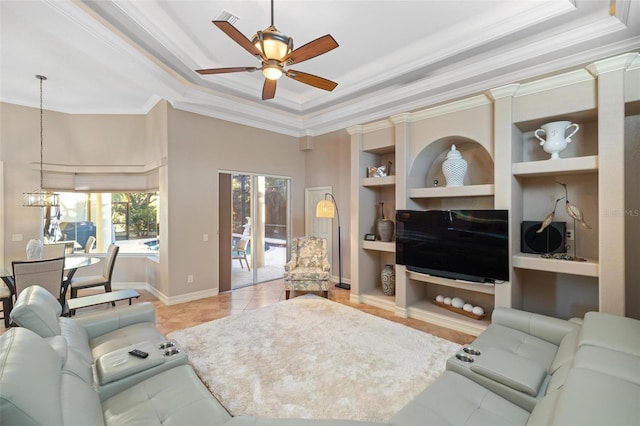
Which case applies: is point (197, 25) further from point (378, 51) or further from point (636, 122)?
point (636, 122)

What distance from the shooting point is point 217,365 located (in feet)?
8.84

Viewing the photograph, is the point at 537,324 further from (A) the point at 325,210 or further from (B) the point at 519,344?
(A) the point at 325,210

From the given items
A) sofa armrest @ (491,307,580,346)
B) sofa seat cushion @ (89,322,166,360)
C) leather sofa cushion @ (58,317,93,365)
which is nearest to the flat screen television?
sofa armrest @ (491,307,580,346)

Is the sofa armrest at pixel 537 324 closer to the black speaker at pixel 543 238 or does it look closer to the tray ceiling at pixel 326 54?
the black speaker at pixel 543 238

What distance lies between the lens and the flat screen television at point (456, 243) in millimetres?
3281

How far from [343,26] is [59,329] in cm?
385

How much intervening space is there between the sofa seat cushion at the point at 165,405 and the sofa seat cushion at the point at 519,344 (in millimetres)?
1989

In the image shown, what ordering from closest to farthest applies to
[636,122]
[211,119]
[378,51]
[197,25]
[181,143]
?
1. [636,122]
2. [197,25]
3. [378,51]
4. [181,143]
5. [211,119]

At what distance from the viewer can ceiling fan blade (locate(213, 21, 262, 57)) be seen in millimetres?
2039

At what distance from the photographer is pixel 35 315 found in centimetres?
181

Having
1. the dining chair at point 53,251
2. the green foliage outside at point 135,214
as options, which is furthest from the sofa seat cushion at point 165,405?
the green foliage outside at point 135,214

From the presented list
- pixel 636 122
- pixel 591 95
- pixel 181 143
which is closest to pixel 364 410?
pixel 591 95

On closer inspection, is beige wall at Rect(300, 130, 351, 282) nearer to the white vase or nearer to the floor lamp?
the floor lamp

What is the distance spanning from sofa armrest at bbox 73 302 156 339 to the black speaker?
427 cm
